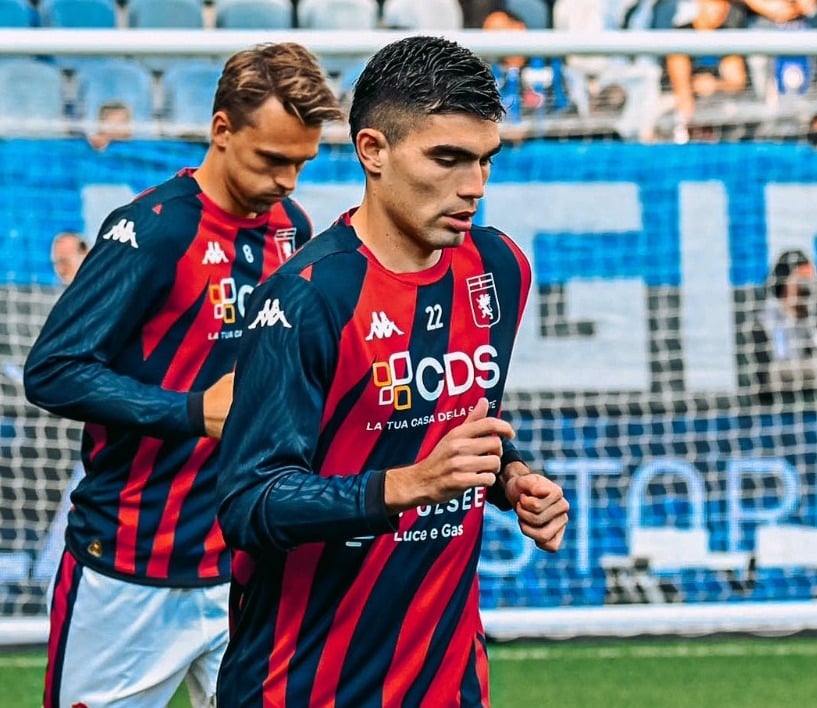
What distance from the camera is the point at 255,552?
2.21 m

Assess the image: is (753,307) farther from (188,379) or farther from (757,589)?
(188,379)

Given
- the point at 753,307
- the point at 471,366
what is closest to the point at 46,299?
the point at 753,307

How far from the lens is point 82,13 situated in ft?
24.7

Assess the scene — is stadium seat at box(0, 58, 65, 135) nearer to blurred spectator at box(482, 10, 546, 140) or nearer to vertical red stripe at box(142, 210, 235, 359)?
blurred spectator at box(482, 10, 546, 140)

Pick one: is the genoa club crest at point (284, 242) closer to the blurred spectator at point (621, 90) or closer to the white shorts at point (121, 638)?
the white shorts at point (121, 638)

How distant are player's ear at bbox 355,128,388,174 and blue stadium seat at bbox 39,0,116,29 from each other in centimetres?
556

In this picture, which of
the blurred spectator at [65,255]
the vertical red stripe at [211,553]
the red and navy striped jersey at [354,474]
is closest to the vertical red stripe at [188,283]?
the vertical red stripe at [211,553]

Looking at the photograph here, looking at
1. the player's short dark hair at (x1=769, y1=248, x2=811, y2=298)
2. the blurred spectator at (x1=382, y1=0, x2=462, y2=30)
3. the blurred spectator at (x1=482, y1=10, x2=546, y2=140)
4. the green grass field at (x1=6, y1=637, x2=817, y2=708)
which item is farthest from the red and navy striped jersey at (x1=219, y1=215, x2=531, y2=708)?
the blurred spectator at (x1=382, y1=0, x2=462, y2=30)

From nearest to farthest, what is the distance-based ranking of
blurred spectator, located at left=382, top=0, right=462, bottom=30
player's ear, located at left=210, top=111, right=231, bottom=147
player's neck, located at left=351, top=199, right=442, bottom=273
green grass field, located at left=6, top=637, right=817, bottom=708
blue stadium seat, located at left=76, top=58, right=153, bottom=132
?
1. player's neck, located at left=351, top=199, right=442, bottom=273
2. player's ear, located at left=210, top=111, right=231, bottom=147
3. green grass field, located at left=6, top=637, right=817, bottom=708
4. blue stadium seat, located at left=76, top=58, right=153, bottom=132
5. blurred spectator, located at left=382, top=0, right=462, bottom=30

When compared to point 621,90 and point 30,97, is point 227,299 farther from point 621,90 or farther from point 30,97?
point 621,90

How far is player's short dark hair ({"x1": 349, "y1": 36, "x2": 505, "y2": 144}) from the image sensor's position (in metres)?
2.26

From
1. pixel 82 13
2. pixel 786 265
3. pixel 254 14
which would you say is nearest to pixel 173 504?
pixel 786 265

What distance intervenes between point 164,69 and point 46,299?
1047 mm

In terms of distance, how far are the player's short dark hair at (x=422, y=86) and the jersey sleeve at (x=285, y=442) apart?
310 mm
